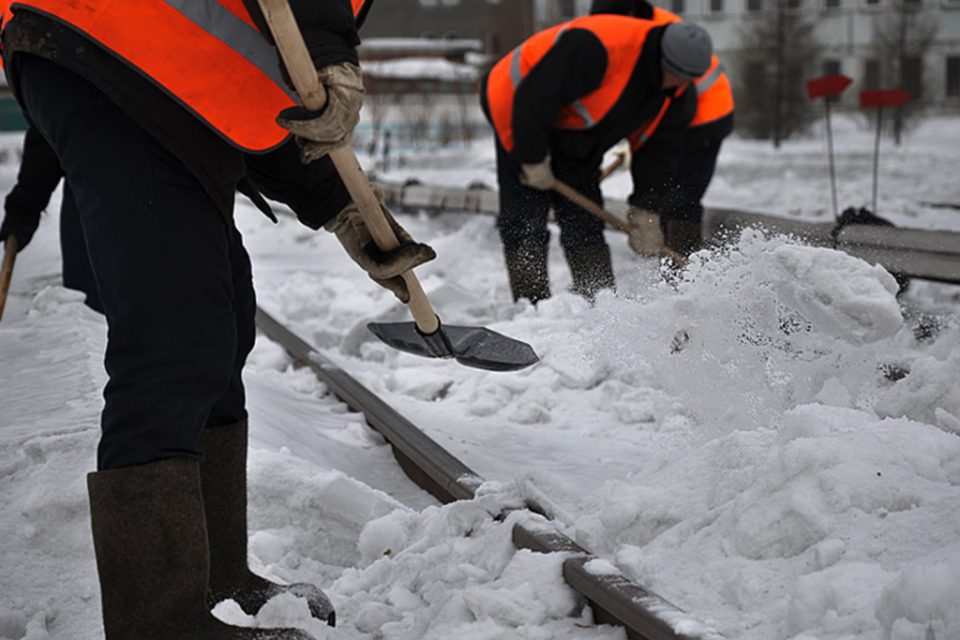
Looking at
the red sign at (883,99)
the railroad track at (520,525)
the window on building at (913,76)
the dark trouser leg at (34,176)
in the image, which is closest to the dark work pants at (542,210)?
the railroad track at (520,525)

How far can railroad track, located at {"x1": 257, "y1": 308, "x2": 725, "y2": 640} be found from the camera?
7.11ft

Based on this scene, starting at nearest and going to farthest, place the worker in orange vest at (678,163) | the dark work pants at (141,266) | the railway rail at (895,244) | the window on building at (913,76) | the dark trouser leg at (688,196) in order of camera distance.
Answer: the dark work pants at (141,266)
the railway rail at (895,244)
the worker in orange vest at (678,163)
the dark trouser leg at (688,196)
the window on building at (913,76)

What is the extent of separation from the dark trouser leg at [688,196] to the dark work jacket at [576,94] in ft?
2.62

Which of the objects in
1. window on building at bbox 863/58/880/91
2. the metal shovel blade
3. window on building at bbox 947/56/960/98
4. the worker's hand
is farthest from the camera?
window on building at bbox 947/56/960/98

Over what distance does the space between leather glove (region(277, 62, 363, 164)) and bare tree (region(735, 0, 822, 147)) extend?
3100cm

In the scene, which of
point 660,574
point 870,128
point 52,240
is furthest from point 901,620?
point 870,128

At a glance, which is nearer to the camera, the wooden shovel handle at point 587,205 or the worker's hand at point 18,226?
the worker's hand at point 18,226

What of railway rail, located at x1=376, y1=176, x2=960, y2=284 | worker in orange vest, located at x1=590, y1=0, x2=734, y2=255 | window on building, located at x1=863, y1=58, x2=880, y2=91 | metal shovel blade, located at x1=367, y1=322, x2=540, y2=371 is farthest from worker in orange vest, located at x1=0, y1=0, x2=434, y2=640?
window on building, located at x1=863, y1=58, x2=880, y2=91

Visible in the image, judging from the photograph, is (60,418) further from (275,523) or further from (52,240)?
(52,240)

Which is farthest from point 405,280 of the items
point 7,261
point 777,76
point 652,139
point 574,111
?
point 777,76

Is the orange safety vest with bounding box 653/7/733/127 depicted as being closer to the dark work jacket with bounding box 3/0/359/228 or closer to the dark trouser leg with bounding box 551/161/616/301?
the dark trouser leg with bounding box 551/161/616/301

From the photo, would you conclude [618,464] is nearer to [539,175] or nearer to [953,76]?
[539,175]

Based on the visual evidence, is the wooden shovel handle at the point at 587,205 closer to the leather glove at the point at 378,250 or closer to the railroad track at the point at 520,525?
the railroad track at the point at 520,525

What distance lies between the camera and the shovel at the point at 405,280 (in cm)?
211
